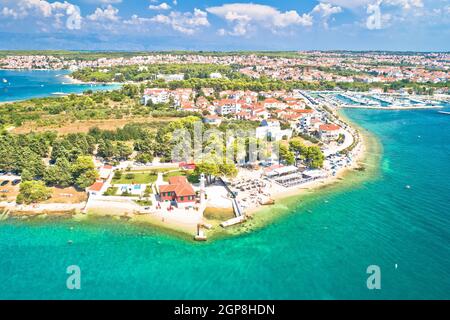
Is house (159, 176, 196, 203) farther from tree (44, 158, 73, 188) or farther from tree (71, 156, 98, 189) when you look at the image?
tree (44, 158, 73, 188)

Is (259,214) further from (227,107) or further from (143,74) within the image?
(143,74)

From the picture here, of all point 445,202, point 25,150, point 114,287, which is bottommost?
point 114,287

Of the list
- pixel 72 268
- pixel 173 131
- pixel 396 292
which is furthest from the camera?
pixel 173 131

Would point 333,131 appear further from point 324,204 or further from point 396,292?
point 396,292

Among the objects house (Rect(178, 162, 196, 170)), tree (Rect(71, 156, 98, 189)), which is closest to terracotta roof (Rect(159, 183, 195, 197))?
house (Rect(178, 162, 196, 170))

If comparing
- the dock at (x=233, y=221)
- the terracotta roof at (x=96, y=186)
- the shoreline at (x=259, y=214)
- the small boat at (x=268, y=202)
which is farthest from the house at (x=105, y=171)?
the small boat at (x=268, y=202)

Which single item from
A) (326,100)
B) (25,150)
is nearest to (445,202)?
(25,150)
